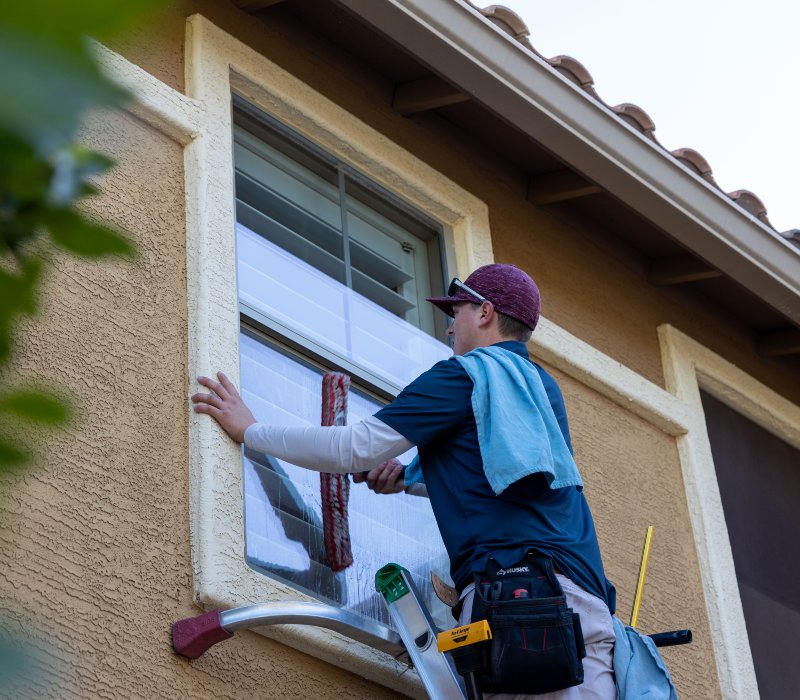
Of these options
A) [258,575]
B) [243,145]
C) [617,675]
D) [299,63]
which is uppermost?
[299,63]

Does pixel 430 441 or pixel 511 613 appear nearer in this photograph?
pixel 511 613

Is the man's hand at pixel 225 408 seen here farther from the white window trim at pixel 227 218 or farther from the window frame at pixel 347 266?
the window frame at pixel 347 266

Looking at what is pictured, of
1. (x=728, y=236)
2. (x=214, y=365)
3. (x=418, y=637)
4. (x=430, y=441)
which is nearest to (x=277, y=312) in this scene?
(x=214, y=365)

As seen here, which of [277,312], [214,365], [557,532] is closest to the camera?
[557,532]

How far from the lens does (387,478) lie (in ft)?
13.3

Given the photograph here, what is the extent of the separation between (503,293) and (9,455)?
10.8 feet

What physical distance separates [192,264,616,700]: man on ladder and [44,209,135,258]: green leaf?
245 centimetres

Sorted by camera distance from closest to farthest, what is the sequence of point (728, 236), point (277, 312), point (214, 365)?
point (214, 365), point (277, 312), point (728, 236)

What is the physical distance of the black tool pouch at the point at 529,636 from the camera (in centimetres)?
320

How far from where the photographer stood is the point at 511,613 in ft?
10.7

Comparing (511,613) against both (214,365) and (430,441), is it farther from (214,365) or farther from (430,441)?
(214,365)

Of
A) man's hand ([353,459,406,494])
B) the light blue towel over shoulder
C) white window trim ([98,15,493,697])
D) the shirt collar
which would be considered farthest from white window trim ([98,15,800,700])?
the shirt collar

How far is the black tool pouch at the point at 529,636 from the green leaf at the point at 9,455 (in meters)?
2.43

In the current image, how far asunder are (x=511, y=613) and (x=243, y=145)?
2.15m
